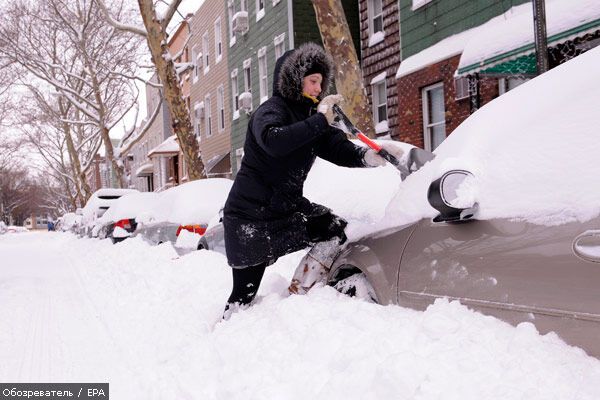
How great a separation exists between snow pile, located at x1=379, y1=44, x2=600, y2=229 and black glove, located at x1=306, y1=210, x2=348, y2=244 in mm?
1050

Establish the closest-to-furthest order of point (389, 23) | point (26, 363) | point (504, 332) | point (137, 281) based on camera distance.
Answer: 1. point (504, 332)
2. point (26, 363)
3. point (137, 281)
4. point (389, 23)

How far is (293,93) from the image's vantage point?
12.4 feet

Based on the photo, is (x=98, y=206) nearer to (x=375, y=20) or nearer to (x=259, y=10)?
(x=259, y=10)

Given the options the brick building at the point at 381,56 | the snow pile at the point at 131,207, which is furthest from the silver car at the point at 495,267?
the brick building at the point at 381,56

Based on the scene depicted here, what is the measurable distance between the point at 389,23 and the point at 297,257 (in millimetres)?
10590

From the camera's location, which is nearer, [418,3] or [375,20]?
[418,3]

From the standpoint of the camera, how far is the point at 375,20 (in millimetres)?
16469

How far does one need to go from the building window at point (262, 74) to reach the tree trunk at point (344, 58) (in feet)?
40.5

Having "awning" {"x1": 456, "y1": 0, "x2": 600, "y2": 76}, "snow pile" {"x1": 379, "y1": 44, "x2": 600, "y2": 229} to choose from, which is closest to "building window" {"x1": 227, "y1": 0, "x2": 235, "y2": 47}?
"awning" {"x1": 456, "y1": 0, "x2": 600, "y2": 76}

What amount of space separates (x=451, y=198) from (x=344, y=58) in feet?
23.1

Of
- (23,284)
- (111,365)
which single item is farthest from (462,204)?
(23,284)

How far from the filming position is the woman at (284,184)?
377cm

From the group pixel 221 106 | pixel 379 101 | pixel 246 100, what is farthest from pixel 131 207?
pixel 221 106

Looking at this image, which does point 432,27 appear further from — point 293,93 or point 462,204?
point 462,204
